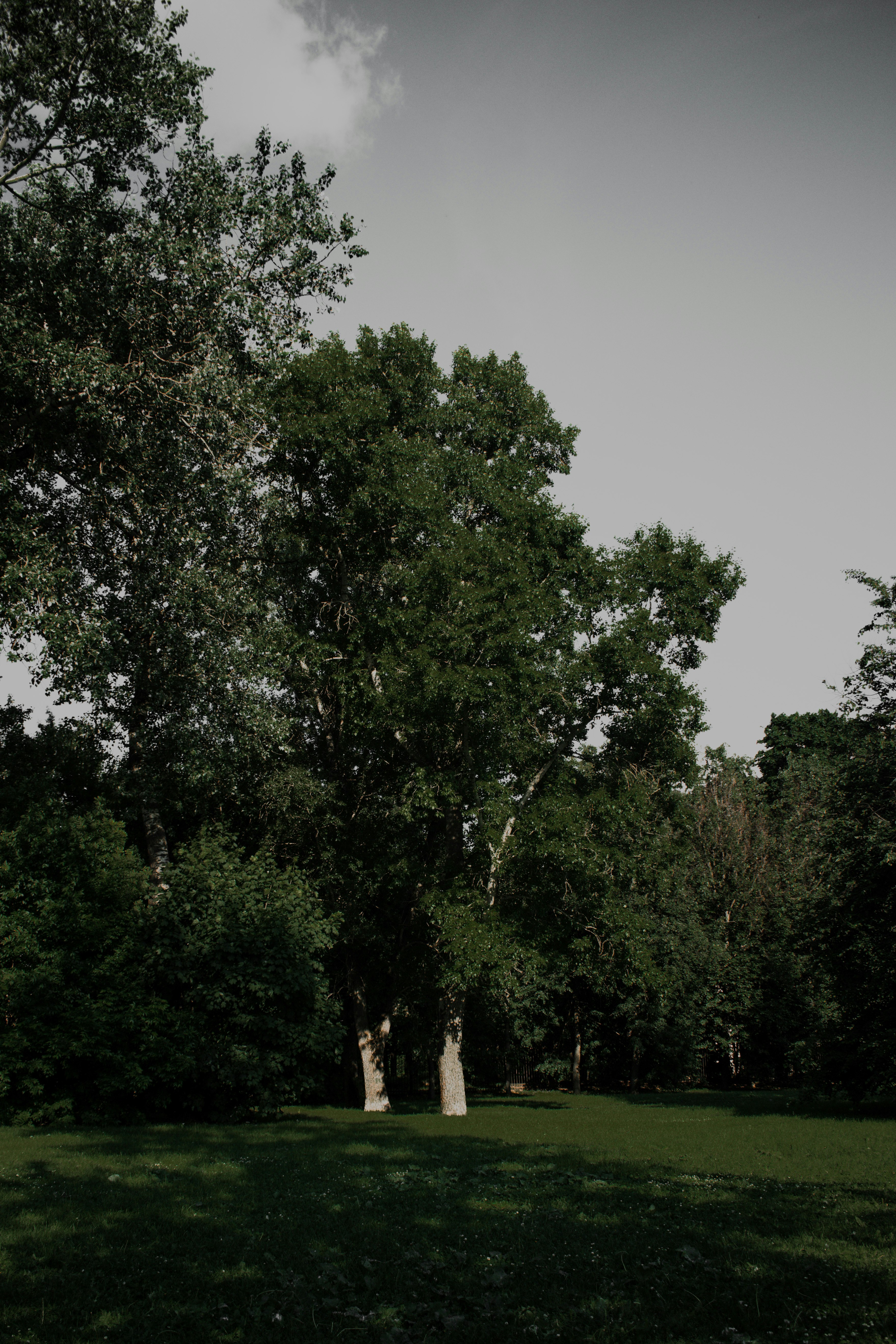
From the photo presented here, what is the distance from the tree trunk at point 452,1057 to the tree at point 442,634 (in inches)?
2.3

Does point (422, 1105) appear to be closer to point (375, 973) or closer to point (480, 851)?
point (375, 973)

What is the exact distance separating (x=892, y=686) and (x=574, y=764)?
905 cm

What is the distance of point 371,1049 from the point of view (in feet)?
93.5

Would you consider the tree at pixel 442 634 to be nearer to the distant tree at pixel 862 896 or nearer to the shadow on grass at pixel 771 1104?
the distant tree at pixel 862 896

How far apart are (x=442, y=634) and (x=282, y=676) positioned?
437 centimetres

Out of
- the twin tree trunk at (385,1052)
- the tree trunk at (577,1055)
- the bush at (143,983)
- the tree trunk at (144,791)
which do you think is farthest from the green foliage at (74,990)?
the tree trunk at (577,1055)

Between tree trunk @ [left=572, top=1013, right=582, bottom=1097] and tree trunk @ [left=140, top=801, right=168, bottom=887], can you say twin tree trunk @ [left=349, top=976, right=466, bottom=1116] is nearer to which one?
tree trunk @ [left=140, top=801, right=168, bottom=887]

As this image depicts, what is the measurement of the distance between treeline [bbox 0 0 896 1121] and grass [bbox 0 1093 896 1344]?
6.73m

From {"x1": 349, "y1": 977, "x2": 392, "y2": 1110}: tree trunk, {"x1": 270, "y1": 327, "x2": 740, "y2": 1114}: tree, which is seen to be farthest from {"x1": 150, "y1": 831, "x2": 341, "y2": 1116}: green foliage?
{"x1": 349, "y1": 977, "x2": 392, "y2": 1110}: tree trunk

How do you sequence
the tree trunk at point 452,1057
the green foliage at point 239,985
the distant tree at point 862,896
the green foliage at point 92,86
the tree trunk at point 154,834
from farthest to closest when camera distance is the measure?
the tree trunk at point 154,834 → the tree trunk at point 452,1057 → the distant tree at point 862,896 → the green foliage at point 239,985 → the green foliage at point 92,86

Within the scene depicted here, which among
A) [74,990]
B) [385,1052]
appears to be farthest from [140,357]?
[385,1052]

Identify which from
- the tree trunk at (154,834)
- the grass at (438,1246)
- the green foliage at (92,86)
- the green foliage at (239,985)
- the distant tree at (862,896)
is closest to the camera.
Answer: the grass at (438,1246)

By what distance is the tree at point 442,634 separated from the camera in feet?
74.3

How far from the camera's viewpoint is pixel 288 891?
22.0m
